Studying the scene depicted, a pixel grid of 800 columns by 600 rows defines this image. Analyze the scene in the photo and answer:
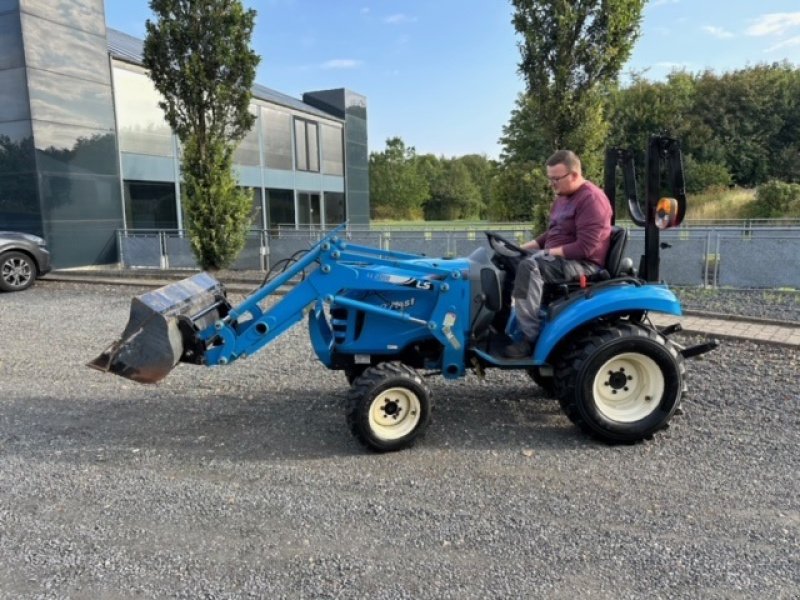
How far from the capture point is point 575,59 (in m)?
10.0

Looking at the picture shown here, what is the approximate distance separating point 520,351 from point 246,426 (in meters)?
2.16

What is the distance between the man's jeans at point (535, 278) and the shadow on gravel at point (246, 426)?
2.70 ft

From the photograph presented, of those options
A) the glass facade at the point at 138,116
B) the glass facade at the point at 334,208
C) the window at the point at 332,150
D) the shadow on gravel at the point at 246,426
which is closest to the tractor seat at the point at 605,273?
the shadow on gravel at the point at 246,426

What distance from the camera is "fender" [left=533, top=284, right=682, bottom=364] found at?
168 inches

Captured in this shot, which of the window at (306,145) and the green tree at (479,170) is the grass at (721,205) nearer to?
the window at (306,145)

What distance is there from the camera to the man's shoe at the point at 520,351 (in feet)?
14.6

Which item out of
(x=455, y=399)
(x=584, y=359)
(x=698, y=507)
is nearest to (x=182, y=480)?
(x=455, y=399)

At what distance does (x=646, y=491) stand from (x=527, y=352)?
1229 mm

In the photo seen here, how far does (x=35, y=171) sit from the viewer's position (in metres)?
13.9

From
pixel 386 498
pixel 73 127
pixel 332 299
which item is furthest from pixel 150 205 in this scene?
pixel 386 498

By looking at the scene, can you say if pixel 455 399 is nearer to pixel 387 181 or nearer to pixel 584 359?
pixel 584 359

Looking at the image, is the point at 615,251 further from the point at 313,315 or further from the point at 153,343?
the point at 153,343

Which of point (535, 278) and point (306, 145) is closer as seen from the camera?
point (535, 278)

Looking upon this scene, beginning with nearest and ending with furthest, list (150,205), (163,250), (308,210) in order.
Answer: (163,250) → (150,205) → (308,210)
